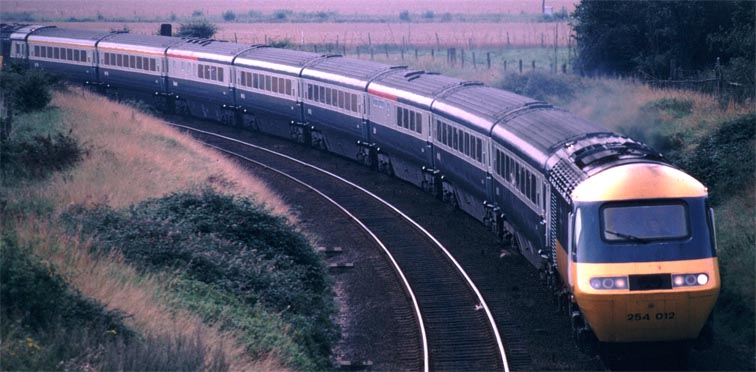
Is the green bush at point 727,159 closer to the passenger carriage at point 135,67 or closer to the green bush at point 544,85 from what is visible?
the green bush at point 544,85

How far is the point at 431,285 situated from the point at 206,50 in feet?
89.0

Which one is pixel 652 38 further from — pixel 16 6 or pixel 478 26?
pixel 16 6

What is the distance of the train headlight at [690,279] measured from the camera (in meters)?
14.5

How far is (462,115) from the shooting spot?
26.0m

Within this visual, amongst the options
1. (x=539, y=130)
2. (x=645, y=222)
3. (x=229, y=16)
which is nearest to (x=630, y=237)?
(x=645, y=222)

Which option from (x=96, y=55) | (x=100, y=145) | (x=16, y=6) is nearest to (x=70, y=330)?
(x=100, y=145)

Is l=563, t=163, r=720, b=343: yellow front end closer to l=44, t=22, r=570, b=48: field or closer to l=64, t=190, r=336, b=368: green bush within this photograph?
l=64, t=190, r=336, b=368: green bush

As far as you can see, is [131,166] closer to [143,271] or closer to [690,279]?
[143,271]

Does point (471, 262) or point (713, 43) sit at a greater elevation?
point (713, 43)

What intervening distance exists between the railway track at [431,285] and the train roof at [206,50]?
38.3ft

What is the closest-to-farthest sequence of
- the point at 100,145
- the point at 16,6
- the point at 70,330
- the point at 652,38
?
the point at 70,330
the point at 100,145
the point at 652,38
the point at 16,6

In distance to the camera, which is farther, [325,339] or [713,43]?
[713,43]

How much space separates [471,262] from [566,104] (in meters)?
20.2

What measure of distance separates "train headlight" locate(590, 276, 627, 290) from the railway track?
2515 millimetres
